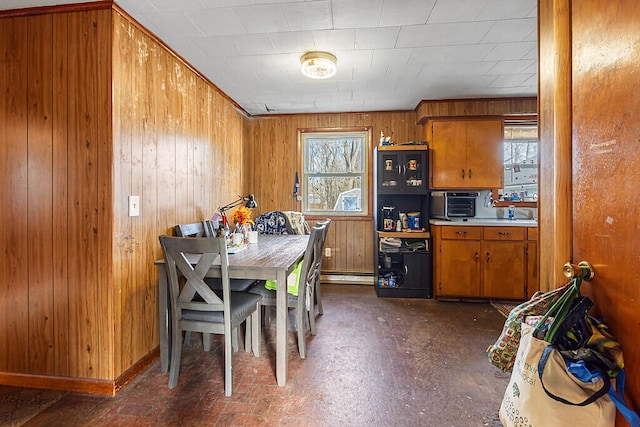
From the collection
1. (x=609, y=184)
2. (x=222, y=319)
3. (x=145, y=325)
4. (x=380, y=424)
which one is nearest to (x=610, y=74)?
(x=609, y=184)

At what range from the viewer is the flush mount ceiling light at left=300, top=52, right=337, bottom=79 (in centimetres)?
260

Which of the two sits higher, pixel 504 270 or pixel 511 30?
pixel 511 30

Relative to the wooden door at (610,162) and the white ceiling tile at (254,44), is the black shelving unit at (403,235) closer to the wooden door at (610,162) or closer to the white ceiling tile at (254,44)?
the white ceiling tile at (254,44)

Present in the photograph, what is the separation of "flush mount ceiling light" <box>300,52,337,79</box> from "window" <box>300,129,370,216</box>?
5.60ft

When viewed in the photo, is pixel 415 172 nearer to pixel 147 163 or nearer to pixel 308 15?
pixel 308 15

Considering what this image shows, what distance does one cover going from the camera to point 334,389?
195 centimetres

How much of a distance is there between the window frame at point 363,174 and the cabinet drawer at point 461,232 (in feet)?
3.64

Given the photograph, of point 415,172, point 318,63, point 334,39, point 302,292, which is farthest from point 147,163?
point 415,172

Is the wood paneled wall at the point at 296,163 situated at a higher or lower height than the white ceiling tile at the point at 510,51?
lower

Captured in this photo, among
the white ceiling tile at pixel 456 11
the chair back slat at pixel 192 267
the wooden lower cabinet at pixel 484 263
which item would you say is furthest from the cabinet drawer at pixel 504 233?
the chair back slat at pixel 192 267

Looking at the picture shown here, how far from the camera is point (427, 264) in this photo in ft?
12.3

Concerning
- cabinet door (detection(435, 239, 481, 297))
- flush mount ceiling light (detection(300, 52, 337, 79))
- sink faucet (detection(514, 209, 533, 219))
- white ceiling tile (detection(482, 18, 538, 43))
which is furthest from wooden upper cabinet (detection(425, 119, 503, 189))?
flush mount ceiling light (detection(300, 52, 337, 79))

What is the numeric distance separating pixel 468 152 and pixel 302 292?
284 centimetres

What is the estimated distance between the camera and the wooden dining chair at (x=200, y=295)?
1822 millimetres
